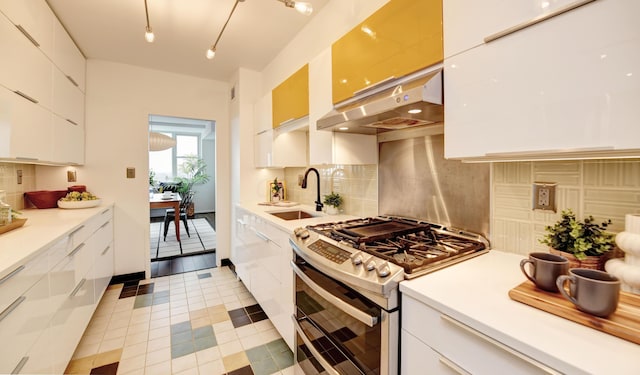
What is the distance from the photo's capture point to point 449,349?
762 mm

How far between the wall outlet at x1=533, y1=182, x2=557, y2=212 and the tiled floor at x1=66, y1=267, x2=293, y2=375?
1.67m

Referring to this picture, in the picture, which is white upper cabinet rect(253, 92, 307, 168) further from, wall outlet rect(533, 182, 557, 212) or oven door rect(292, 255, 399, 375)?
wall outlet rect(533, 182, 557, 212)

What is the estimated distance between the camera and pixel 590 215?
0.96 metres

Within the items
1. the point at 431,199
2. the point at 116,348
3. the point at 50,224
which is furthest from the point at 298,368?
the point at 50,224

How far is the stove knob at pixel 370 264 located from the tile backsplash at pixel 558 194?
26.0 inches

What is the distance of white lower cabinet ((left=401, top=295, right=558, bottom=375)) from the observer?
627 mm

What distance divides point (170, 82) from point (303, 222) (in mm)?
2666

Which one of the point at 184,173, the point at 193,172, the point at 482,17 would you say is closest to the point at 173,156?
the point at 184,173

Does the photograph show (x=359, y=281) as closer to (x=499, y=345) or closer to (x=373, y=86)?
(x=499, y=345)

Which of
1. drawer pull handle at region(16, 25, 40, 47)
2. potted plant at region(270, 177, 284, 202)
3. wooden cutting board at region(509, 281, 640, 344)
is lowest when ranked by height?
wooden cutting board at region(509, 281, 640, 344)

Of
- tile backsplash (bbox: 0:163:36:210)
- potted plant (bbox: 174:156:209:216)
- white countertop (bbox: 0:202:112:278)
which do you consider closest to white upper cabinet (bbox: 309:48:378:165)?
white countertop (bbox: 0:202:112:278)

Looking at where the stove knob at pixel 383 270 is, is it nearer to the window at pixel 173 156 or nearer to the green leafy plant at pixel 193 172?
the green leafy plant at pixel 193 172

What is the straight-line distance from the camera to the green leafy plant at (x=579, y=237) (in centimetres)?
87

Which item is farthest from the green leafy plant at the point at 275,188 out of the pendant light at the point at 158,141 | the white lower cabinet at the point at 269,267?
the pendant light at the point at 158,141
